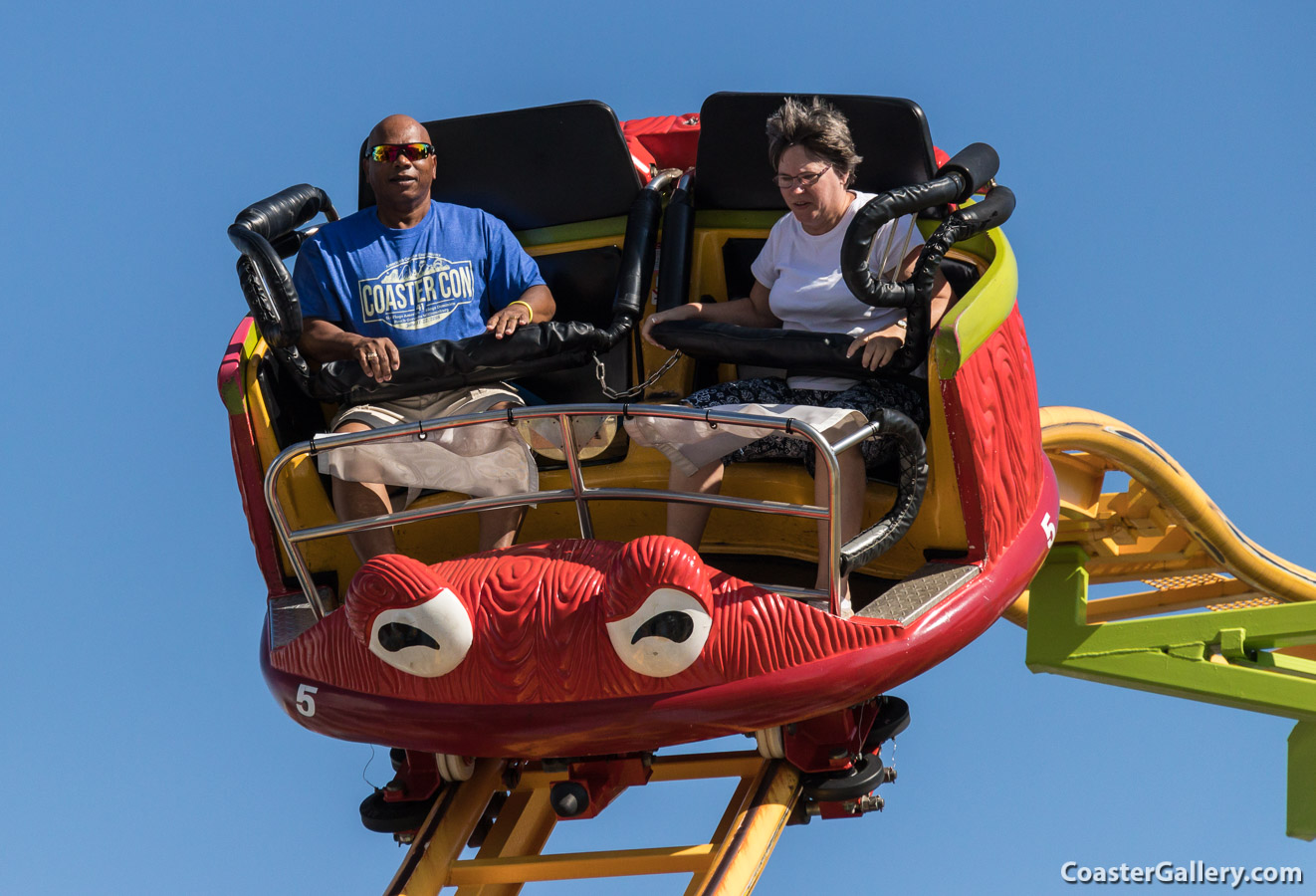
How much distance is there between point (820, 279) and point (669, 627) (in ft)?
4.35

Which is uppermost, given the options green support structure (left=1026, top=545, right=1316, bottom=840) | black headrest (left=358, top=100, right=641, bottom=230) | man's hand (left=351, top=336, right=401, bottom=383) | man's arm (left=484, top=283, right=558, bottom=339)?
black headrest (left=358, top=100, right=641, bottom=230)

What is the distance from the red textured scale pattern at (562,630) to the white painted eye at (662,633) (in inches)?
1.2

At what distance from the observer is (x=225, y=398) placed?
5.34 metres

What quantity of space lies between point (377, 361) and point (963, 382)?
5.22 ft

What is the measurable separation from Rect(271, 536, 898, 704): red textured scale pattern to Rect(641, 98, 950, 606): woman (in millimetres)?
421

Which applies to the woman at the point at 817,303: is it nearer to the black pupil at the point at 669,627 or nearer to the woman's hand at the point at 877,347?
the woman's hand at the point at 877,347

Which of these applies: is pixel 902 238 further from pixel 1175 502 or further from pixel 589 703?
pixel 1175 502

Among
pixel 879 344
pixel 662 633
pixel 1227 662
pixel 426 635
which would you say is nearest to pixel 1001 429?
pixel 879 344

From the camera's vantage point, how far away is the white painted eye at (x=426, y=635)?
4.61 meters

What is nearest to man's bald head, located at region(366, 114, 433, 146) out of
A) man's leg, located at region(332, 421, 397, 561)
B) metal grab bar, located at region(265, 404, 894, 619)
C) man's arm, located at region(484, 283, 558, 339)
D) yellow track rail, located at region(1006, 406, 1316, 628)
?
man's arm, located at region(484, 283, 558, 339)

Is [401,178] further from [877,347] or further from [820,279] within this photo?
[877,347]

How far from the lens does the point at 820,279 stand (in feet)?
17.9

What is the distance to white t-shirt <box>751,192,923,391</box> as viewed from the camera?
534 cm

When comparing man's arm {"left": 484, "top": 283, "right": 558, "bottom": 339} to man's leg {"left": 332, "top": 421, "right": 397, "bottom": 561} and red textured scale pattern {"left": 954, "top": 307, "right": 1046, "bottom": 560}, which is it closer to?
man's leg {"left": 332, "top": 421, "right": 397, "bottom": 561}
